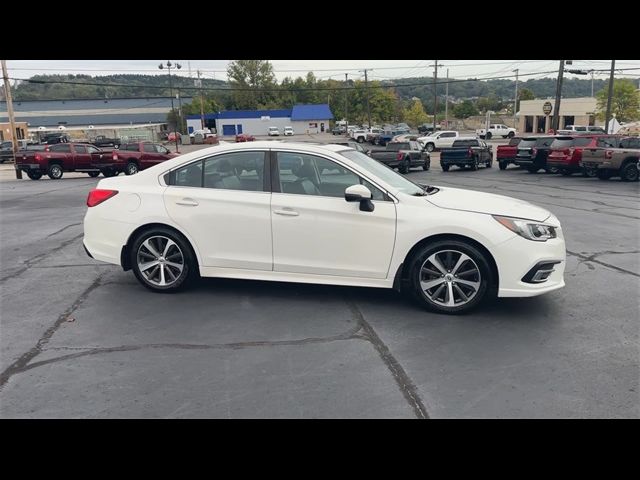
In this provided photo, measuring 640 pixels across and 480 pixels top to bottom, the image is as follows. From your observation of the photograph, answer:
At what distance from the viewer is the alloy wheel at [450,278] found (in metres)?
5.05

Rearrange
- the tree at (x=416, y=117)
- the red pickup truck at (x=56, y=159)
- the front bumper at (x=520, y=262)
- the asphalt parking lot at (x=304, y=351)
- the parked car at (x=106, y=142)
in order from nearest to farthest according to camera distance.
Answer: the asphalt parking lot at (x=304, y=351) → the front bumper at (x=520, y=262) → the red pickup truck at (x=56, y=159) → the parked car at (x=106, y=142) → the tree at (x=416, y=117)

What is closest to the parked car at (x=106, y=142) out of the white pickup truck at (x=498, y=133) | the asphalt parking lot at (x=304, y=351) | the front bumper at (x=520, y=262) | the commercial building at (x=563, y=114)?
the asphalt parking lot at (x=304, y=351)

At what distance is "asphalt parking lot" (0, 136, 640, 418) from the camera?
11.5 ft

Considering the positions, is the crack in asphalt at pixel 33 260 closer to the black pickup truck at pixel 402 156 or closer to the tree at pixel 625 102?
the black pickup truck at pixel 402 156

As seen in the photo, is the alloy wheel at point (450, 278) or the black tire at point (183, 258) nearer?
the alloy wheel at point (450, 278)

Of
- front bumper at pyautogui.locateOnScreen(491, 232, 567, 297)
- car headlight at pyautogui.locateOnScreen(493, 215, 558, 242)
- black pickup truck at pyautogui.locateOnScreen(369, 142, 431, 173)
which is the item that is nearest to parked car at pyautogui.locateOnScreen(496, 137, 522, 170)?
black pickup truck at pyautogui.locateOnScreen(369, 142, 431, 173)

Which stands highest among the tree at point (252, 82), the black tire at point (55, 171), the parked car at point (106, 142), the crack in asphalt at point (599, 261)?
the tree at point (252, 82)

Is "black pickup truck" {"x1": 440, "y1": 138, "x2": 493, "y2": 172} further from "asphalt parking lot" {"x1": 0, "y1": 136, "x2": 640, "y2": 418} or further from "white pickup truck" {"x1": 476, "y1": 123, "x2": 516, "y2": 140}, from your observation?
"white pickup truck" {"x1": 476, "y1": 123, "x2": 516, "y2": 140}

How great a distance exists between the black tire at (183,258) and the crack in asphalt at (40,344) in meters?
0.66

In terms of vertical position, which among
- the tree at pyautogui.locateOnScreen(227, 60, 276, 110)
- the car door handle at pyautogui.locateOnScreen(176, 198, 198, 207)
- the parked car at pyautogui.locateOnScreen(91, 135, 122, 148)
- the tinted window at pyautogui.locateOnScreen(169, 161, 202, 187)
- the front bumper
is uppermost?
the tree at pyautogui.locateOnScreen(227, 60, 276, 110)

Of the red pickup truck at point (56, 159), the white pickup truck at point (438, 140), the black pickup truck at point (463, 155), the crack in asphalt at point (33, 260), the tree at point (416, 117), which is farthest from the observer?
the tree at point (416, 117)

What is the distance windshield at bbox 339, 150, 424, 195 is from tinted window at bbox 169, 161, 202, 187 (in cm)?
159

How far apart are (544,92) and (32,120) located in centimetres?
12451

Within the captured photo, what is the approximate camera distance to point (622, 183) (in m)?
18.8
